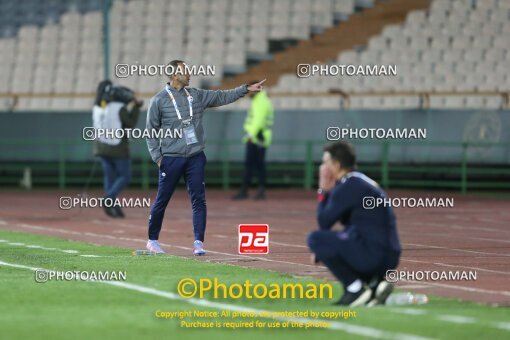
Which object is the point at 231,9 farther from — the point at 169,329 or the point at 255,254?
the point at 169,329

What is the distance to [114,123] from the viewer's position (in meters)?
A: 22.4

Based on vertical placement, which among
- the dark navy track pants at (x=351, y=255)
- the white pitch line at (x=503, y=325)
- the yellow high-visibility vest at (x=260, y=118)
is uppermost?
the yellow high-visibility vest at (x=260, y=118)

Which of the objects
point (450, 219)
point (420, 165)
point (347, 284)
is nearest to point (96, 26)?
point (420, 165)

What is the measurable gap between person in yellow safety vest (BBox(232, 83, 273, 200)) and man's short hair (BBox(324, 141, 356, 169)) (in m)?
18.1

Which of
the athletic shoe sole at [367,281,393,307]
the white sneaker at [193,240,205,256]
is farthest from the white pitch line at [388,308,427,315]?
the white sneaker at [193,240,205,256]

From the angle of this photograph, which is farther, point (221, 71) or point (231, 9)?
point (231, 9)

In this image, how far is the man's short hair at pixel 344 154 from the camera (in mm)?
10109

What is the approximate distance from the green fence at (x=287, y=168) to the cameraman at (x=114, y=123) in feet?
22.5

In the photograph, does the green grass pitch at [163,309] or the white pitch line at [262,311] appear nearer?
the white pitch line at [262,311]

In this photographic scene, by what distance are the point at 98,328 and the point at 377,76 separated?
2477 centimetres

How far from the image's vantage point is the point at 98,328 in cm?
873

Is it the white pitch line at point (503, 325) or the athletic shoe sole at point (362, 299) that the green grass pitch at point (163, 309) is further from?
the athletic shoe sole at point (362, 299)

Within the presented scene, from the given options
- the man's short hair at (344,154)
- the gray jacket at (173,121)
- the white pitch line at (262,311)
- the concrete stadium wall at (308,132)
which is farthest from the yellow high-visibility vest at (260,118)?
the man's short hair at (344,154)

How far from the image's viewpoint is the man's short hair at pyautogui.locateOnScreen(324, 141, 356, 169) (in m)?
10.1
